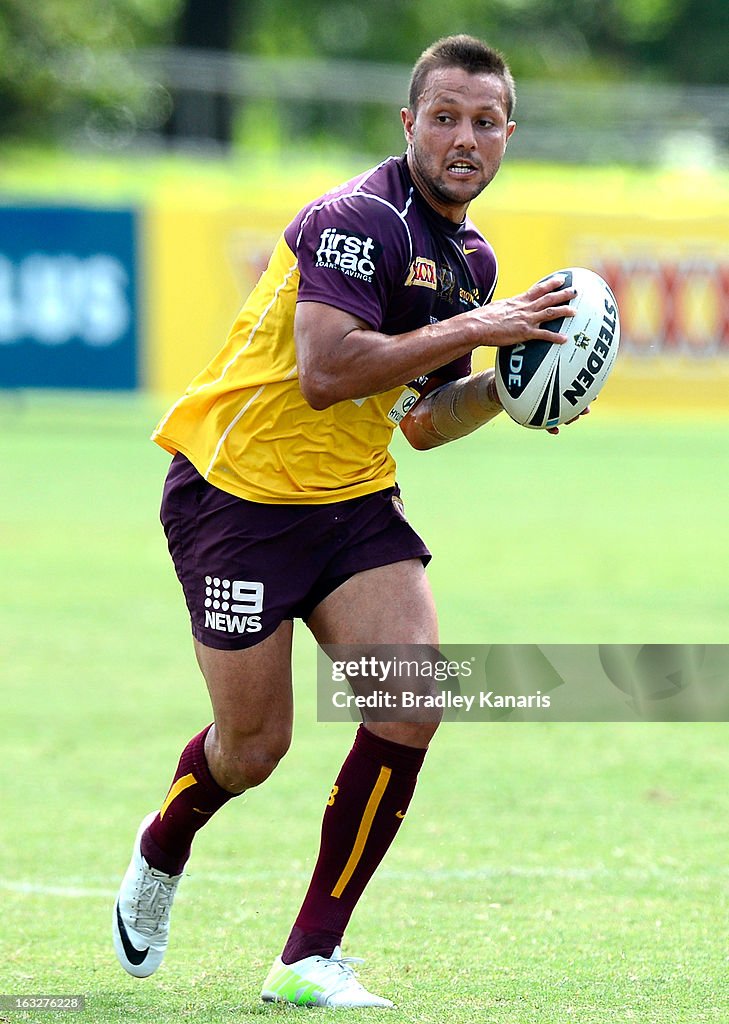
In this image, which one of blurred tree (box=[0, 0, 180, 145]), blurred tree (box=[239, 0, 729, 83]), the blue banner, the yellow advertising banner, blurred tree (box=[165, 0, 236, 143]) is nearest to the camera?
the blue banner

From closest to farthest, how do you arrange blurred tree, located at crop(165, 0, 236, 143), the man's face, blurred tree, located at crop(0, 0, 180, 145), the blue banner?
the man's face → the blue banner → blurred tree, located at crop(0, 0, 180, 145) → blurred tree, located at crop(165, 0, 236, 143)

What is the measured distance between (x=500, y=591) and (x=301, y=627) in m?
1.69

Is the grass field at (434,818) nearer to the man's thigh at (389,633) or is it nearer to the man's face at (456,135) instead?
the man's thigh at (389,633)

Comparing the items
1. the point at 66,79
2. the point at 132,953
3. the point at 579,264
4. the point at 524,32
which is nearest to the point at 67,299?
the point at 579,264

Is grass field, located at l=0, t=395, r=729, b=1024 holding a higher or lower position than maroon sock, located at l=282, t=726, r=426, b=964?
lower

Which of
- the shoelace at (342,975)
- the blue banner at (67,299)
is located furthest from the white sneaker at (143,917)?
the blue banner at (67,299)

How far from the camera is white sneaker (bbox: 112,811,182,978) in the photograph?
4816 millimetres

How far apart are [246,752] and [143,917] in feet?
1.86

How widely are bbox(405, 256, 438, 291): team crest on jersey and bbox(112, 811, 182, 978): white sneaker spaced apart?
175 centimetres

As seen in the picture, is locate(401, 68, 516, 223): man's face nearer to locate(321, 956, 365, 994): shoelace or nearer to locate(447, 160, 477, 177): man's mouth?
locate(447, 160, 477, 177): man's mouth

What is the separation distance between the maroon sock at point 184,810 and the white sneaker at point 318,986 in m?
0.53

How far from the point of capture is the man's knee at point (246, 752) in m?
4.77

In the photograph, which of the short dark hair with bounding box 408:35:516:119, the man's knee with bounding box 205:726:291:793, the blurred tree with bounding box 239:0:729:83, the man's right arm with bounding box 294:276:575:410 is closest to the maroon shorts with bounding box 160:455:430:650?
the man's knee with bounding box 205:726:291:793

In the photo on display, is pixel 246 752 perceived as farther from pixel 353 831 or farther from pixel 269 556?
pixel 269 556
